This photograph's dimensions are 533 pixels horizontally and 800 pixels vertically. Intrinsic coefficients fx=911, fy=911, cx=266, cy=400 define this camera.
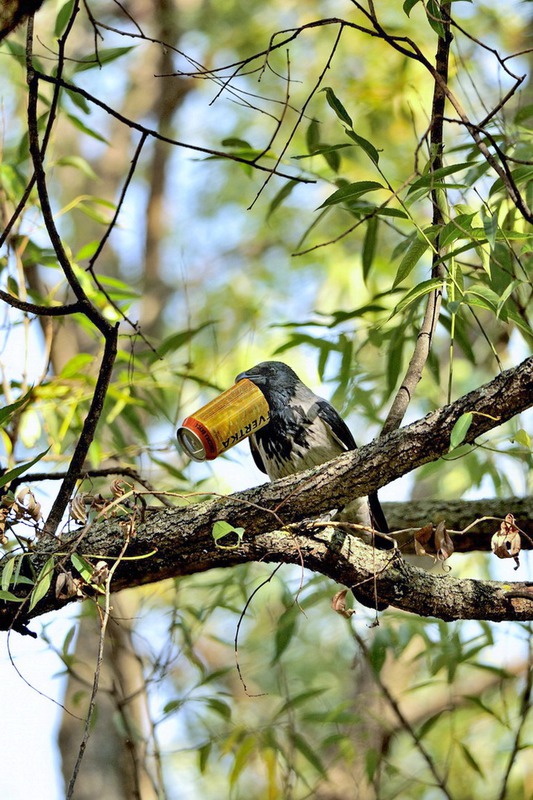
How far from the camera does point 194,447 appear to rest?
238cm

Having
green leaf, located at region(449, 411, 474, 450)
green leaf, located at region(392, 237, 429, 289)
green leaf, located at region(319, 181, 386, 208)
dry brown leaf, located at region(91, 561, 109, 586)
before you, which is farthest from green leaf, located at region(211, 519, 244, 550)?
green leaf, located at region(319, 181, 386, 208)

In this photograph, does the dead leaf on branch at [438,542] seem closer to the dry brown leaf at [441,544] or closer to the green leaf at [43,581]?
the dry brown leaf at [441,544]

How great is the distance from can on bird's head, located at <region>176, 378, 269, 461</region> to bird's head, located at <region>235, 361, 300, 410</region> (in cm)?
61

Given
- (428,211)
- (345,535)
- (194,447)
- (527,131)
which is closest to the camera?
(345,535)

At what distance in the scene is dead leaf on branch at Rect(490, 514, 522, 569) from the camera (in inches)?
76.3

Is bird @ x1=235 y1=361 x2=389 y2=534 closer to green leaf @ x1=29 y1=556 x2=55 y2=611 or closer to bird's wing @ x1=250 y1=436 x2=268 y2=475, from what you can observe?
bird's wing @ x1=250 y1=436 x2=268 y2=475

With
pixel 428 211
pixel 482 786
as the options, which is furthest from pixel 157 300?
pixel 482 786

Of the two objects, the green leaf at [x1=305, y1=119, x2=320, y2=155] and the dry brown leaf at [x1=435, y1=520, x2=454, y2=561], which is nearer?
the dry brown leaf at [x1=435, y1=520, x2=454, y2=561]

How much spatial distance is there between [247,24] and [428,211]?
1.90 metres

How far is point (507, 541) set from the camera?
1.95 meters

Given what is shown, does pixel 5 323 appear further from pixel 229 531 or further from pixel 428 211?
pixel 428 211

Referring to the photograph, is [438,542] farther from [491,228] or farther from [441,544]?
[491,228]

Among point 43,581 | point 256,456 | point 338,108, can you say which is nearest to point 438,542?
point 43,581

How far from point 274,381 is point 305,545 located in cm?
118
